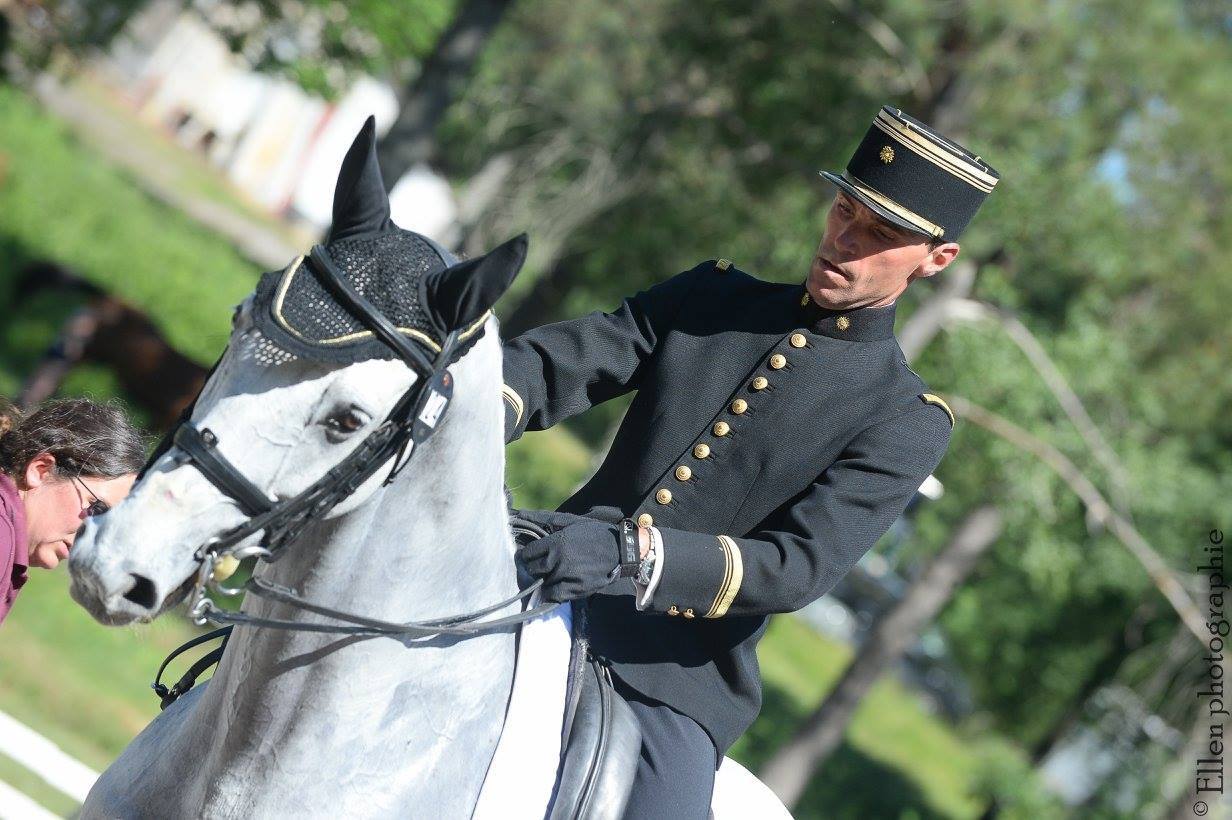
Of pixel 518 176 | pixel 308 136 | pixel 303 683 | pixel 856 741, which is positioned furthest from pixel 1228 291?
pixel 308 136

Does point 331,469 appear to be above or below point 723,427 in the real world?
below

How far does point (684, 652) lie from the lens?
3.54 meters

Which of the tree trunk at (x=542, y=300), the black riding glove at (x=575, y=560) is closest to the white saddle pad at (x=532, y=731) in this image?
the black riding glove at (x=575, y=560)

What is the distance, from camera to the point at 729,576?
125 inches

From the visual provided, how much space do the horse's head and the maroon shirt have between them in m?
1.38

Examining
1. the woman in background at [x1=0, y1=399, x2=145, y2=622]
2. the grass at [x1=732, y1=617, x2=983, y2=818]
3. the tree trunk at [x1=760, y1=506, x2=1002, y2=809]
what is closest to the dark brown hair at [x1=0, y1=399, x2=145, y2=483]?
the woman in background at [x1=0, y1=399, x2=145, y2=622]

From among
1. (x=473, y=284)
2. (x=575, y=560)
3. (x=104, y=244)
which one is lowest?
(x=104, y=244)

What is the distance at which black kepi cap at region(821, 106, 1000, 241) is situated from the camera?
3.48m

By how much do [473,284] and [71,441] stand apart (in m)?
1.87

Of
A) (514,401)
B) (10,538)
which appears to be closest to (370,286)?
(514,401)

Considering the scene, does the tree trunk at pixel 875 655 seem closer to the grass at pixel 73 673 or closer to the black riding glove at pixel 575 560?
the grass at pixel 73 673

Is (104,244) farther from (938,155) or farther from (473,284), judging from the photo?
(473,284)

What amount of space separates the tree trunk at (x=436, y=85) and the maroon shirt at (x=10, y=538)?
942cm

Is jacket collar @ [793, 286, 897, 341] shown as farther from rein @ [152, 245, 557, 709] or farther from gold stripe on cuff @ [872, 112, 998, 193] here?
rein @ [152, 245, 557, 709]
